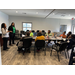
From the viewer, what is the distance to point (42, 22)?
1006cm

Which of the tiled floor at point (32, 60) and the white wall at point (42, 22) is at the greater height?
the white wall at point (42, 22)

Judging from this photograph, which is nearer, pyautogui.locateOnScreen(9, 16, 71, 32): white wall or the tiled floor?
the tiled floor

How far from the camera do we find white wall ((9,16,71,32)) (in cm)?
955

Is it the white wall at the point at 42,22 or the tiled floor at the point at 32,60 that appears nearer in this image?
the tiled floor at the point at 32,60

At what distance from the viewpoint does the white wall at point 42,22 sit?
9.55 m

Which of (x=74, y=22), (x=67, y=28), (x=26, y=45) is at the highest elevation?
(x=74, y=22)

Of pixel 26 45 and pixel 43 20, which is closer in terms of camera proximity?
pixel 26 45

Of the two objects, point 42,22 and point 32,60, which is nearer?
point 32,60

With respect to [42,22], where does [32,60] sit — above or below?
below

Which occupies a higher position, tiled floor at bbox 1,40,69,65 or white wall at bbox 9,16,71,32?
white wall at bbox 9,16,71,32
